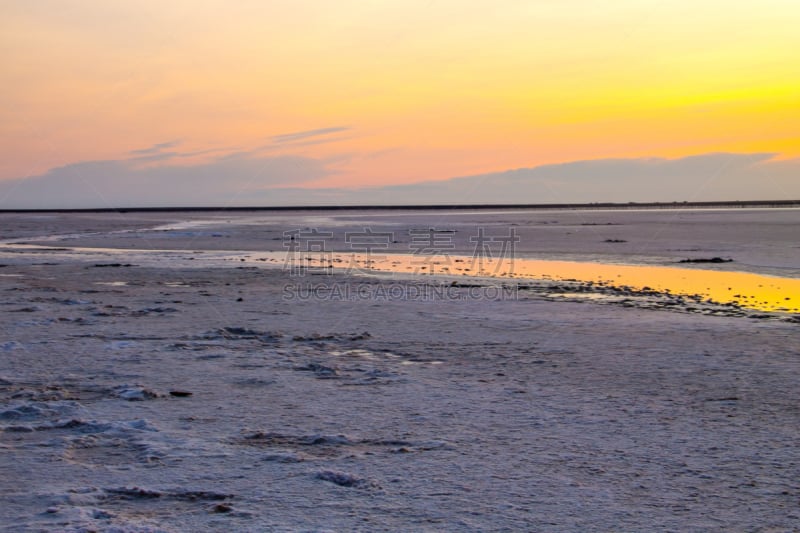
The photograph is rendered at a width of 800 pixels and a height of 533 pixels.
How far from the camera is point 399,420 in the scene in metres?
5.98

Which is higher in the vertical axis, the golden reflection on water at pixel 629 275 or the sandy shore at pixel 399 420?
the golden reflection on water at pixel 629 275

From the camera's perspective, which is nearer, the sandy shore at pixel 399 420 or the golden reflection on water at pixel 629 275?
the sandy shore at pixel 399 420

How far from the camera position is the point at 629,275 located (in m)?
17.6

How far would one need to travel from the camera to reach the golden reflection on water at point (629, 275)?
44.0 ft

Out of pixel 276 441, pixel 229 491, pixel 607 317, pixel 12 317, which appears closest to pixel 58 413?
pixel 276 441

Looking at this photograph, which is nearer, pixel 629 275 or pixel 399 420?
pixel 399 420

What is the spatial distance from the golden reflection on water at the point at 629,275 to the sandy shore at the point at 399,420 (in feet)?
6.34

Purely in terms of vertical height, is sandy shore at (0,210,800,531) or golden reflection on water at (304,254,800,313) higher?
golden reflection on water at (304,254,800,313)

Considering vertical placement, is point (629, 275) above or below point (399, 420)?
above

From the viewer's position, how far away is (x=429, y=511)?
420 cm

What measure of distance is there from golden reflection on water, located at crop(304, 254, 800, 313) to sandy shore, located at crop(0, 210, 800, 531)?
6.34 feet

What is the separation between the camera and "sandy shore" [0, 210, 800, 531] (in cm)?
425

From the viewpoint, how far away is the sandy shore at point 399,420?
13.9ft

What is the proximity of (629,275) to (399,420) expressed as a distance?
12707 mm
